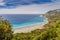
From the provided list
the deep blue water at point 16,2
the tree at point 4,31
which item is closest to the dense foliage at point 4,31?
the tree at point 4,31

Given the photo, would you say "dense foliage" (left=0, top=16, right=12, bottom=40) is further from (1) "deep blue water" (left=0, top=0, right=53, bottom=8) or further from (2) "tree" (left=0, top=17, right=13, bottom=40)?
(1) "deep blue water" (left=0, top=0, right=53, bottom=8)

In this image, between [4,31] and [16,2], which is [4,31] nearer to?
[4,31]

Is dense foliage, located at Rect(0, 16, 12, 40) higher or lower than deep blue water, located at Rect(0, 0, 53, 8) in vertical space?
lower

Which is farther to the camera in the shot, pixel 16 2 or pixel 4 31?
pixel 16 2

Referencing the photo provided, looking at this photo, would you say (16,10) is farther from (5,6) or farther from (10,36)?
(10,36)

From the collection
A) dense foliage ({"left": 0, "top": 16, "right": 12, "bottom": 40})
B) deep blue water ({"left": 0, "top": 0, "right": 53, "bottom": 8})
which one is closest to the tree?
dense foliage ({"left": 0, "top": 16, "right": 12, "bottom": 40})

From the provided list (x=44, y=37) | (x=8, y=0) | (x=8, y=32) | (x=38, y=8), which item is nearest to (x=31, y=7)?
(x=38, y=8)

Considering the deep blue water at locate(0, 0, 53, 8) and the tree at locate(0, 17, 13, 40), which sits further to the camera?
the deep blue water at locate(0, 0, 53, 8)

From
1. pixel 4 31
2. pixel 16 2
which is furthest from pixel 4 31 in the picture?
pixel 16 2

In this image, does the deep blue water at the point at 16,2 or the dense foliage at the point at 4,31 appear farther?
the deep blue water at the point at 16,2

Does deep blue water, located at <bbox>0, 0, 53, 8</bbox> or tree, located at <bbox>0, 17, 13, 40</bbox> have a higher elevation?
deep blue water, located at <bbox>0, 0, 53, 8</bbox>

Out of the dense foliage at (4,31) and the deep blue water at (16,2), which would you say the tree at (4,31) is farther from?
the deep blue water at (16,2)
